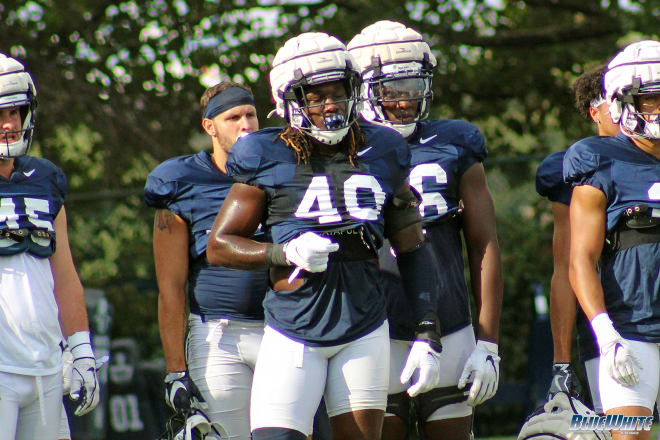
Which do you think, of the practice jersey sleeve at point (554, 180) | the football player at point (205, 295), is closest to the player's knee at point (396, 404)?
the football player at point (205, 295)

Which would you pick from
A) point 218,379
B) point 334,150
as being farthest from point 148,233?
point 334,150

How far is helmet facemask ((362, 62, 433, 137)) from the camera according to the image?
419 centimetres

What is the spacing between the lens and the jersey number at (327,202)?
353 cm

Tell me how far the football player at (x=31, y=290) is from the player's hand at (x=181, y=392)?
1.04ft

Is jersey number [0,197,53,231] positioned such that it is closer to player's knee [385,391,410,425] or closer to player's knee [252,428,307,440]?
player's knee [252,428,307,440]

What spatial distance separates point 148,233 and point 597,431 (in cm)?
482

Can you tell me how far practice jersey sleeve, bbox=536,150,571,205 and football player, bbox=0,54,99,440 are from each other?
1.95 metres

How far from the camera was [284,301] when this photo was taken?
140 inches

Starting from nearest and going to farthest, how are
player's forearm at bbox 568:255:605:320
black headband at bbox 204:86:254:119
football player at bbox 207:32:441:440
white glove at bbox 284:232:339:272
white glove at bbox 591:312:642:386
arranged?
white glove at bbox 284:232:339:272 → football player at bbox 207:32:441:440 → white glove at bbox 591:312:642:386 → player's forearm at bbox 568:255:605:320 → black headband at bbox 204:86:254:119

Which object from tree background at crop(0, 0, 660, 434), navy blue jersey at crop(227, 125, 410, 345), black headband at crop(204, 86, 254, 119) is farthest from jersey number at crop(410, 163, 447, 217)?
tree background at crop(0, 0, 660, 434)

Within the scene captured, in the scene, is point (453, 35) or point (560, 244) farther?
point (453, 35)

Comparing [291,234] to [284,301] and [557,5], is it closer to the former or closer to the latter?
[284,301]

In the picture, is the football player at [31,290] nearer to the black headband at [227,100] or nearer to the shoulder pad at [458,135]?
the black headband at [227,100]

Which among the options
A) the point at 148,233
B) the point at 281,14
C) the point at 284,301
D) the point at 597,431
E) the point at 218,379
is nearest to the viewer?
the point at 284,301
